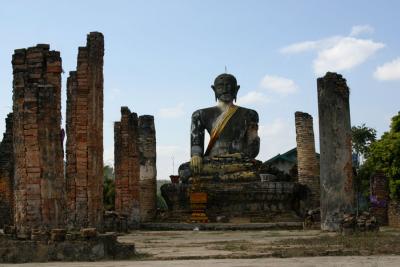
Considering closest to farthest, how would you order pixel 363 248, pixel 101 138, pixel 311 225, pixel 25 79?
pixel 363 248
pixel 25 79
pixel 101 138
pixel 311 225

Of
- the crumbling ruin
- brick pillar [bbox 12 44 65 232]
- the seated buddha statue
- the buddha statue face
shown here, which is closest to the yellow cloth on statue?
the seated buddha statue

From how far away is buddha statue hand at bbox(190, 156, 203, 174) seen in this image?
21.8 meters

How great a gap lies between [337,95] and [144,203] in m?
8.59

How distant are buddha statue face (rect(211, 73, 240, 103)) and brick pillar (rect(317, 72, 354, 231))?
9.10 m

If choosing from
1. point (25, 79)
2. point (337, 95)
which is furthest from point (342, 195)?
point (25, 79)

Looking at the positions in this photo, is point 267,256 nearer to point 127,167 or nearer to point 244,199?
point 127,167

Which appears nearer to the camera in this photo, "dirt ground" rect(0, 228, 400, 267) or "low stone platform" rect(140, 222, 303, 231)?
"dirt ground" rect(0, 228, 400, 267)

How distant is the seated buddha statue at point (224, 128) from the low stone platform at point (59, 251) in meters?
13.4

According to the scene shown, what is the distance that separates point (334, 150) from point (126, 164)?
6252 mm

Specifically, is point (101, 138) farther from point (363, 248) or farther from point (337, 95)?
point (363, 248)

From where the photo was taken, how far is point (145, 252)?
9.49 meters

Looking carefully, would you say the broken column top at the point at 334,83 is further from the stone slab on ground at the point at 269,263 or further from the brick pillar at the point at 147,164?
the brick pillar at the point at 147,164

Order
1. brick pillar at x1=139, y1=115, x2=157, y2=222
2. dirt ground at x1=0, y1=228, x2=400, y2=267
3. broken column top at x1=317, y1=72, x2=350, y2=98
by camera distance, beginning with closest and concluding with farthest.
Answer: dirt ground at x1=0, y1=228, x2=400, y2=267
broken column top at x1=317, y1=72, x2=350, y2=98
brick pillar at x1=139, y1=115, x2=157, y2=222

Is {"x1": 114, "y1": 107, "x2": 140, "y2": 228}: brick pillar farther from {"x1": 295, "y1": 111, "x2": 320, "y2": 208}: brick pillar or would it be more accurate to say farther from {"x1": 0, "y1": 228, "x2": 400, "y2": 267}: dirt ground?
{"x1": 0, "y1": 228, "x2": 400, "y2": 267}: dirt ground
